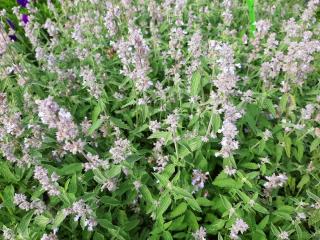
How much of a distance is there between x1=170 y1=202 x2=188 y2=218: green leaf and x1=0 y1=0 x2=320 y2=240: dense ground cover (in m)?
0.02

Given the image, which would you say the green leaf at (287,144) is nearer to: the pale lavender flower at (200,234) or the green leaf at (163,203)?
the pale lavender flower at (200,234)

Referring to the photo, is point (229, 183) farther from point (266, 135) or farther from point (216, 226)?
point (266, 135)

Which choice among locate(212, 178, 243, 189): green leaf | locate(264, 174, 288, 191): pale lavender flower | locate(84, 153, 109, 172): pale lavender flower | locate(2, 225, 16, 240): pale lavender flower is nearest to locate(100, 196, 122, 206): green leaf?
locate(84, 153, 109, 172): pale lavender flower

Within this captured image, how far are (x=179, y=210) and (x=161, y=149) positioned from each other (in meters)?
0.58

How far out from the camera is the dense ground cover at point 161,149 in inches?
119

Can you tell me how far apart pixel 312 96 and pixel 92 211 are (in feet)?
8.80

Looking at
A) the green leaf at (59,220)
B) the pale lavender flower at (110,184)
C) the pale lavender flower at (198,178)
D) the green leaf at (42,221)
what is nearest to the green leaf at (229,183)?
the pale lavender flower at (198,178)

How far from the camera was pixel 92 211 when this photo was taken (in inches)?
117

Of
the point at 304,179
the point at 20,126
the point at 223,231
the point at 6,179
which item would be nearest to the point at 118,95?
the point at 20,126

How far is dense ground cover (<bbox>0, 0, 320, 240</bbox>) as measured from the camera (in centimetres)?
303

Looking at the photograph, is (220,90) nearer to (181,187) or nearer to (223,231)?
(181,187)

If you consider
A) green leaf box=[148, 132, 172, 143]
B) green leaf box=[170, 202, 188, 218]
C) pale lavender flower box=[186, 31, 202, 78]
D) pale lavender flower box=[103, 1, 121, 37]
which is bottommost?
green leaf box=[170, 202, 188, 218]

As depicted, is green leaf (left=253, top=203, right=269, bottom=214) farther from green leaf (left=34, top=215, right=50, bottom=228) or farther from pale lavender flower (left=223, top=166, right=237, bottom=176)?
green leaf (left=34, top=215, right=50, bottom=228)

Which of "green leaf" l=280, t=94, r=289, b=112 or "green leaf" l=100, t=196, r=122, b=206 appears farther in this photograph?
"green leaf" l=280, t=94, r=289, b=112
